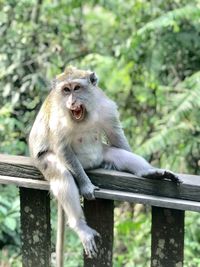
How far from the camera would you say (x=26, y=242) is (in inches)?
81.9

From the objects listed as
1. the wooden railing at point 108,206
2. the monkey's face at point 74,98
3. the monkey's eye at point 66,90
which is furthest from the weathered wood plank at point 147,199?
the monkey's eye at point 66,90

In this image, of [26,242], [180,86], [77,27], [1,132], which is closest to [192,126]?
[180,86]

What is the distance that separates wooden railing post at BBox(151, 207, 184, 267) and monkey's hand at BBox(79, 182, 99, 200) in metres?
0.21

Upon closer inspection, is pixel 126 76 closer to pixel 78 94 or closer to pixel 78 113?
pixel 78 94

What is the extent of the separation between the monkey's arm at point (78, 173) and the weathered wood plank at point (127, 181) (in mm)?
37

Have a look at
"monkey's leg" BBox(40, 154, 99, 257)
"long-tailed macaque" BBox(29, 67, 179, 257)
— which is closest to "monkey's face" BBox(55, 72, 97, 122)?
"long-tailed macaque" BBox(29, 67, 179, 257)

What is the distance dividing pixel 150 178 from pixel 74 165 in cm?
49

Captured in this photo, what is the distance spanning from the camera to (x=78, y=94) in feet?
8.30

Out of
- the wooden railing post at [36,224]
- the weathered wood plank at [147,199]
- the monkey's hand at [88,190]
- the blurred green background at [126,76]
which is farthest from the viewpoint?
the blurred green background at [126,76]

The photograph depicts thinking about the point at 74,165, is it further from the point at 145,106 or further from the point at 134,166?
the point at 145,106

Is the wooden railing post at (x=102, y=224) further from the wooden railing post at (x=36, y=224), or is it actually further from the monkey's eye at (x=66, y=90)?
the monkey's eye at (x=66, y=90)

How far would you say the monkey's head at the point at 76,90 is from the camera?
8.05ft

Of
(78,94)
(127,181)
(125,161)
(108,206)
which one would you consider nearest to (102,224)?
(108,206)

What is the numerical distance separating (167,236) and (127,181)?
0.72ft
